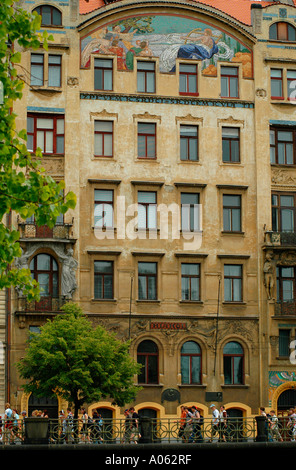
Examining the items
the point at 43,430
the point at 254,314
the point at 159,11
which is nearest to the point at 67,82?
the point at 159,11

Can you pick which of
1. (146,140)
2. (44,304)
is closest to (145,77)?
(146,140)

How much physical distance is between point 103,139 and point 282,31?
10969mm

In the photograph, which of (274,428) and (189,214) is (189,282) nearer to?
(189,214)

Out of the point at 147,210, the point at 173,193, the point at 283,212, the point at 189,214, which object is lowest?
the point at 189,214

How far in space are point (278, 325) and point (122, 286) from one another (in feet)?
25.3

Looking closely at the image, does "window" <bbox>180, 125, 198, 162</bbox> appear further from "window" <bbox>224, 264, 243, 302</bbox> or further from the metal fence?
the metal fence

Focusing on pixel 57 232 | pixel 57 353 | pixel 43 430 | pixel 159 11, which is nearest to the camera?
pixel 43 430

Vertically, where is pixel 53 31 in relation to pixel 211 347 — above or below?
above

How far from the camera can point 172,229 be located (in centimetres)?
5016

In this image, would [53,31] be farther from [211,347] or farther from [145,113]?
[211,347]

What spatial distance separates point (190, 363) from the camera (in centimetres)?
4944

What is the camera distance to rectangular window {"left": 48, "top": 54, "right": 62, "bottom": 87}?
5056cm

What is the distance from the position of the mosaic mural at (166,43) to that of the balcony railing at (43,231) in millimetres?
8226

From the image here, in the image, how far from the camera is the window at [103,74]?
51094mm
